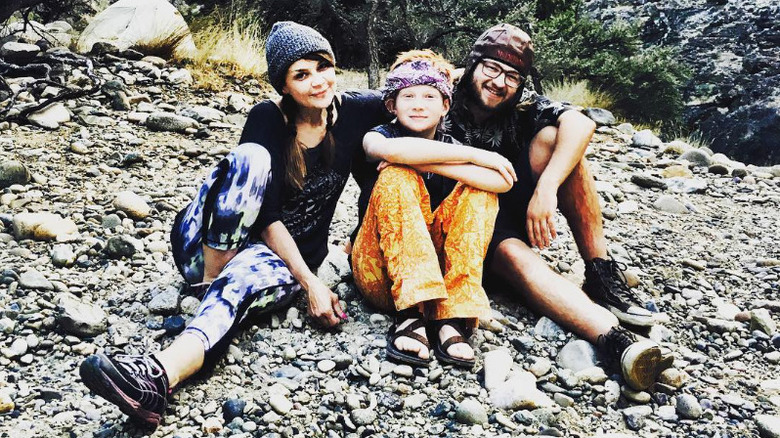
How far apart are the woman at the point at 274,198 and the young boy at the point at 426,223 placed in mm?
234

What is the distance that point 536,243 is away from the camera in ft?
9.86

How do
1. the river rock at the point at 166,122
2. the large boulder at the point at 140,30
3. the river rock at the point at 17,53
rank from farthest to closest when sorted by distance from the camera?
the large boulder at the point at 140,30, the river rock at the point at 17,53, the river rock at the point at 166,122

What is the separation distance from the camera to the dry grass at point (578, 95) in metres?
8.44

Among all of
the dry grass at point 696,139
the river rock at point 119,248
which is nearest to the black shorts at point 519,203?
the river rock at point 119,248

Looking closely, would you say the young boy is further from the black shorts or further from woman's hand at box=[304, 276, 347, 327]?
the black shorts

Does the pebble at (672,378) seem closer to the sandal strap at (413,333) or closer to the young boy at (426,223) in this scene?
the young boy at (426,223)

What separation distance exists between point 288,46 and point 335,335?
1.24m

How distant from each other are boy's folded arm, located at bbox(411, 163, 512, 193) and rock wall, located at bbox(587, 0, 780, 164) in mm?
6311

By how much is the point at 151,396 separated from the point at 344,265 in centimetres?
138

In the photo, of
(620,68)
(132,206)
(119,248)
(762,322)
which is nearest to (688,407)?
A: (762,322)

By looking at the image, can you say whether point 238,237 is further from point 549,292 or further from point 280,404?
point 549,292

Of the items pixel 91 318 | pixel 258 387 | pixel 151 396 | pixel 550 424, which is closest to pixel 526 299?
pixel 550 424

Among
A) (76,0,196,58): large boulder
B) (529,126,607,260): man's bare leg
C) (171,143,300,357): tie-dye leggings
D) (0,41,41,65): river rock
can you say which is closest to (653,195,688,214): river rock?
(529,126,607,260): man's bare leg

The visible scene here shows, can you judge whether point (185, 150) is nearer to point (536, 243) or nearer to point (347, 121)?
point (347, 121)
